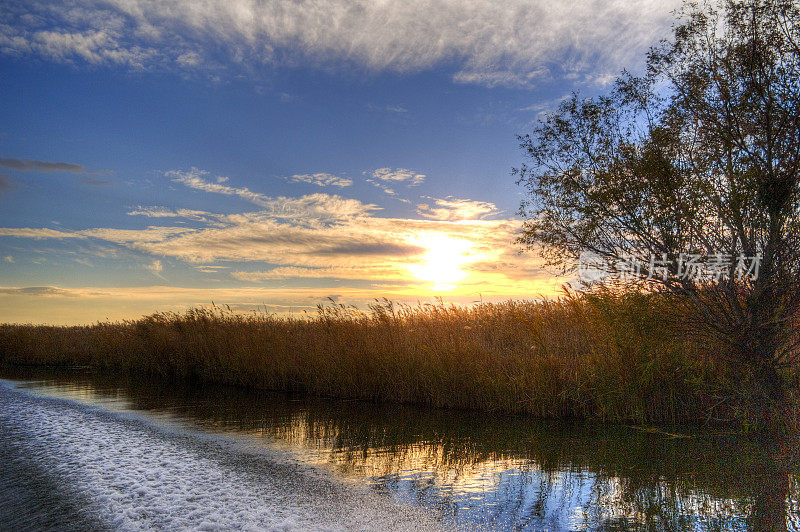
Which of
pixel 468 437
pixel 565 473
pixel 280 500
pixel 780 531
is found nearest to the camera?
pixel 780 531

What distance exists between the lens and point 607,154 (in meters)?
9.34

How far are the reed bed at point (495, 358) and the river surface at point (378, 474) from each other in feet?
2.00

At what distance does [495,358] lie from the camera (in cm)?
997

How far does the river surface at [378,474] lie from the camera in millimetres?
4223

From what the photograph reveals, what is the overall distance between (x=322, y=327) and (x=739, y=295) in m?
10.0

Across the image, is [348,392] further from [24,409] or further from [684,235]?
[684,235]

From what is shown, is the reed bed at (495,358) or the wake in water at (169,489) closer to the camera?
the wake in water at (169,489)

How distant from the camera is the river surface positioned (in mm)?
4223

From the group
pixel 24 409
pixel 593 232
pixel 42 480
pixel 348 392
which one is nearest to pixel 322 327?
pixel 348 392

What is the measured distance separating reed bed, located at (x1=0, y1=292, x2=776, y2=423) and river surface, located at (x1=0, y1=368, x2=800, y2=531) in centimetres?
61
